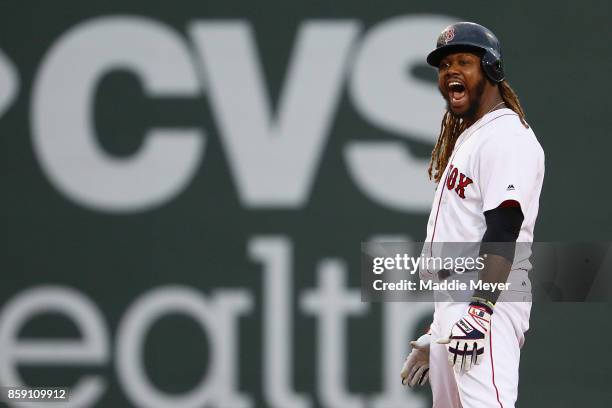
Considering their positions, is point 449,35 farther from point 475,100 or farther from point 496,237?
point 496,237

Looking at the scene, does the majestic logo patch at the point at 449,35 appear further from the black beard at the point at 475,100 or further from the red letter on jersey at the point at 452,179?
the red letter on jersey at the point at 452,179

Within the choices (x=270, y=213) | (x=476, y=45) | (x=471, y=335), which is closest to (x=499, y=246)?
(x=471, y=335)

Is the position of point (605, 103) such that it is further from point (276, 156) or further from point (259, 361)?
point (259, 361)

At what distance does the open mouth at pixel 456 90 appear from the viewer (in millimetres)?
3402

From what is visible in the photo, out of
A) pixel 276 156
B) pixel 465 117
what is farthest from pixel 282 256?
pixel 465 117

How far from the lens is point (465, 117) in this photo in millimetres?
3463

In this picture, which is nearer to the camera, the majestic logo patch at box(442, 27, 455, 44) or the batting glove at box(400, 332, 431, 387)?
the majestic logo patch at box(442, 27, 455, 44)

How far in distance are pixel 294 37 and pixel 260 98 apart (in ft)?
1.03

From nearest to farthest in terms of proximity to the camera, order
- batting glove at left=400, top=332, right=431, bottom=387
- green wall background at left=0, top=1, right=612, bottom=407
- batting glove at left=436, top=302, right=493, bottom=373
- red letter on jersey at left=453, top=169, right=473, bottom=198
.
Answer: batting glove at left=436, top=302, right=493, bottom=373 → red letter on jersey at left=453, top=169, right=473, bottom=198 → batting glove at left=400, top=332, right=431, bottom=387 → green wall background at left=0, top=1, right=612, bottom=407

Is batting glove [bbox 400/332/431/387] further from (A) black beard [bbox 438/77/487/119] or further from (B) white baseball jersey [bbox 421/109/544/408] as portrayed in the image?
(A) black beard [bbox 438/77/487/119]

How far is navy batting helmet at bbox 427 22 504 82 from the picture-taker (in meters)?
3.34

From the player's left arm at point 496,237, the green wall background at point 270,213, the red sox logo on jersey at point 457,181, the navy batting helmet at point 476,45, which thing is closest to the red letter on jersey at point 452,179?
the red sox logo on jersey at point 457,181

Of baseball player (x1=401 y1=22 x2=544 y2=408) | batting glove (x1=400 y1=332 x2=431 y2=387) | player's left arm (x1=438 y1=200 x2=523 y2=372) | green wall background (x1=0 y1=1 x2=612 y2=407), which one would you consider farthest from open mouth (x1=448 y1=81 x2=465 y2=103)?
green wall background (x1=0 y1=1 x2=612 y2=407)

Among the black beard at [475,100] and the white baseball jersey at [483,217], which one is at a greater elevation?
the black beard at [475,100]
